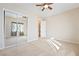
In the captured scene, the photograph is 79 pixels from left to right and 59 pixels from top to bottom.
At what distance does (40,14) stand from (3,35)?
1500 mm

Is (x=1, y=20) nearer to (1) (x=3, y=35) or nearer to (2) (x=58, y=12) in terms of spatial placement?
(1) (x=3, y=35)

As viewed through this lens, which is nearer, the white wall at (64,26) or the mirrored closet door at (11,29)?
the white wall at (64,26)

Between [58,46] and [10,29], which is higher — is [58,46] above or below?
below

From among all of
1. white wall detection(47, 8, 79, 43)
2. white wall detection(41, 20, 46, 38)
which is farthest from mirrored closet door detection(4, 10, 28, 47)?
white wall detection(47, 8, 79, 43)

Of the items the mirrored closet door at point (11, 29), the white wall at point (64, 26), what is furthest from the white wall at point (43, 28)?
the mirrored closet door at point (11, 29)

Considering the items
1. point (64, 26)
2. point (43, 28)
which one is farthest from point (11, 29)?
point (64, 26)

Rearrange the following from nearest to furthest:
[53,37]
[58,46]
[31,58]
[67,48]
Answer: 1. [31,58]
2. [53,37]
3. [58,46]
4. [67,48]

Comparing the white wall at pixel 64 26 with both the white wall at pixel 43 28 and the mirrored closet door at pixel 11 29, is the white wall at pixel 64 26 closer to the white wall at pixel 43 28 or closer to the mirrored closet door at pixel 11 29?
the white wall at pixel 43 28

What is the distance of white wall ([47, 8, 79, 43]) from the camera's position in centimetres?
280

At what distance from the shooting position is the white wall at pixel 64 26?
2.80 metres

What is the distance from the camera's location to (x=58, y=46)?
2.95 m

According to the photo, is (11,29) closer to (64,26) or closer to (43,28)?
(43,28)

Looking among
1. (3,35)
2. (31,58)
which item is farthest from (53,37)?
(3,35)

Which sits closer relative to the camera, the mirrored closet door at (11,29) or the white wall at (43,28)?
the white wall at (43,28)
